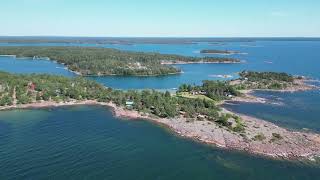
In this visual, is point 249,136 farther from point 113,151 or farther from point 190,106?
point 113,151

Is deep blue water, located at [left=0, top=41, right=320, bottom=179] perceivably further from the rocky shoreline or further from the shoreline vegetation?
the shoreline vegetation

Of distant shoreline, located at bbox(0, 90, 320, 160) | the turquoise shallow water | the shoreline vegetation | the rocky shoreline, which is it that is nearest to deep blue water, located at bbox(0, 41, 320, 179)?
the turquoise shallow water

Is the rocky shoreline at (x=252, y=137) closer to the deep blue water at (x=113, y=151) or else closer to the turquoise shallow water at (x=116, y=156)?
the turquoise shallow water at (x=116, y=156)

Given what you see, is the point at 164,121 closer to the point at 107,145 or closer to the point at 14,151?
the point at 107,145

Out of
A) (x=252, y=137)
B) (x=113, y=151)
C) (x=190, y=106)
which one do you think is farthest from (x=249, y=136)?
(x=113, y=151)

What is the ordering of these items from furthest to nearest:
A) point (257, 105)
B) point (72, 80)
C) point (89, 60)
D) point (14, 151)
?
point (89, 60) < point (72, 80) < point (257, 105) < point (14, 151)

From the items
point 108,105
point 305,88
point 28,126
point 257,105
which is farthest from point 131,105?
point 305,88
